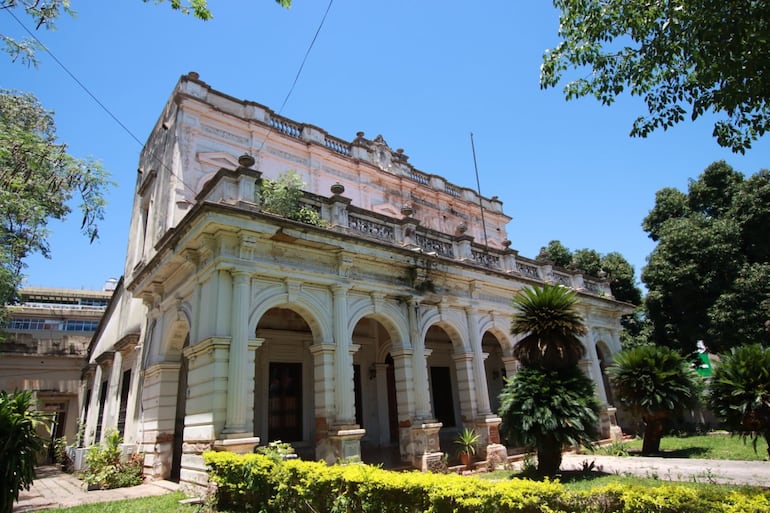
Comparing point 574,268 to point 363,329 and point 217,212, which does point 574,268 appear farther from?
point 217,212

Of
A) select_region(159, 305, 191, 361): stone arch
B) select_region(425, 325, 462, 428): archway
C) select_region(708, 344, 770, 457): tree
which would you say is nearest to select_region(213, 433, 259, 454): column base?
select_region(159, 305, 191, 361): stone arch

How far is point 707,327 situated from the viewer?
19.7m

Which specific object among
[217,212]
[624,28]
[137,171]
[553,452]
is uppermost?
[137,171]

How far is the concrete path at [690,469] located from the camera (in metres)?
8.12

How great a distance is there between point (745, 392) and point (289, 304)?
10.3m

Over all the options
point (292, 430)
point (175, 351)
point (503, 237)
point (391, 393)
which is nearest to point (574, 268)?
point (503, 237)

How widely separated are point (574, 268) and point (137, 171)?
17758 mm

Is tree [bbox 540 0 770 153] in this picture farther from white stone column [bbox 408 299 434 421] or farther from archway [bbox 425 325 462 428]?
archway [bbox 425 325 462 428]

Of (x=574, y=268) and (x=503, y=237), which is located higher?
(x=503, y=237)

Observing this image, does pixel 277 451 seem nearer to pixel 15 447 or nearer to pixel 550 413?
pixel 15 447

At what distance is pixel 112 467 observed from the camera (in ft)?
35.8

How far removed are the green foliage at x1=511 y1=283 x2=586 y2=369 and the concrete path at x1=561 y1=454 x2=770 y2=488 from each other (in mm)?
2525

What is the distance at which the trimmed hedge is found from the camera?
4.19m

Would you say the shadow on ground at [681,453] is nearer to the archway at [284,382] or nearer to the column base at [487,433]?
the column base at [487,433]
